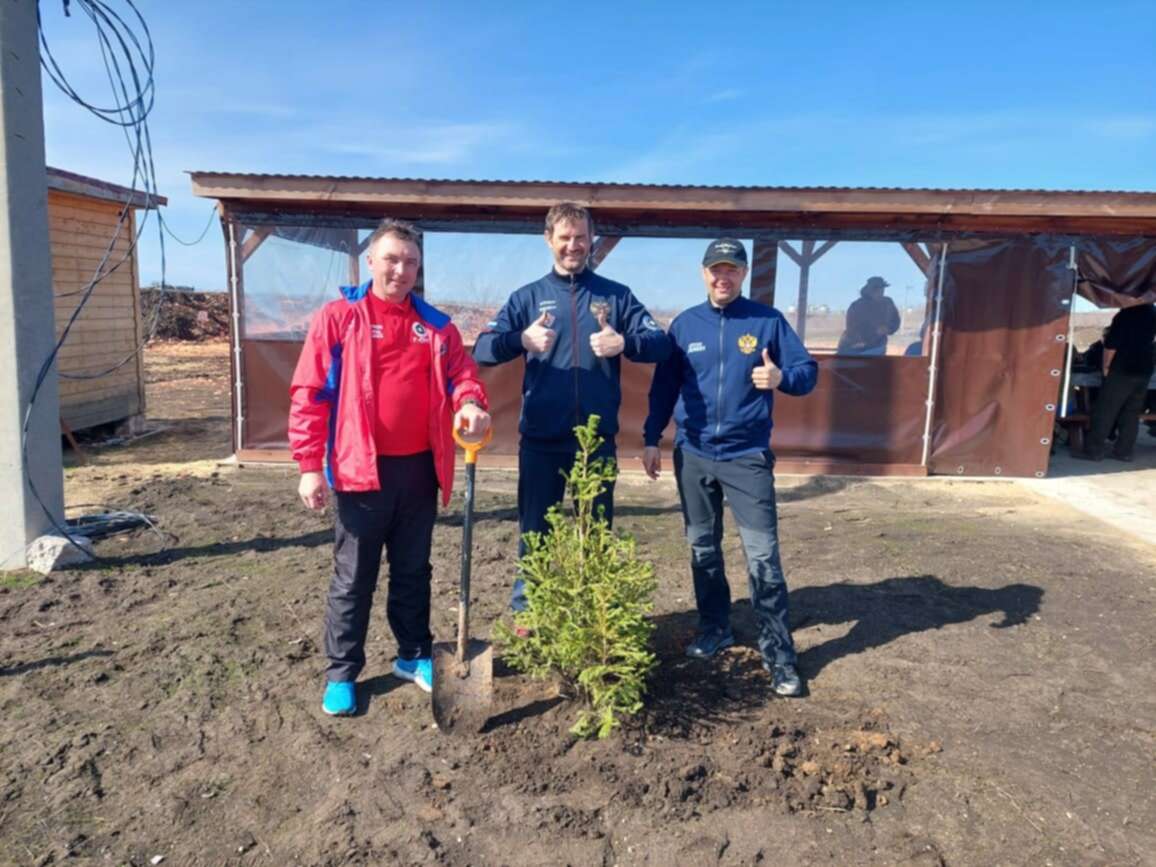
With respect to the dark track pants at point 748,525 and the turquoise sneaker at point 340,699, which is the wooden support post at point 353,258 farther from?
the turquoise sneaker at point 340,699

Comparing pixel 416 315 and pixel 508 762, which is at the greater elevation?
pixel 416 315

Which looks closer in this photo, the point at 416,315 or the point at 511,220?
the point at 416,315

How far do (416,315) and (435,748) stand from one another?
1712 millimetres

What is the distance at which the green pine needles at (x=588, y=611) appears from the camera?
2.97m

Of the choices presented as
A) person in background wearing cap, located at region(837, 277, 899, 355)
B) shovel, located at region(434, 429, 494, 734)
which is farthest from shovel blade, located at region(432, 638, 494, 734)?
person in background wearing cap, located at region(837, 277, 899, 355)

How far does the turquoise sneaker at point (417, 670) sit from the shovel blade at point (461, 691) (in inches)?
11.6

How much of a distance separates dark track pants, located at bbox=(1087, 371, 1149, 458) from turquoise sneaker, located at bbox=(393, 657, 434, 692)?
9268 millimetres

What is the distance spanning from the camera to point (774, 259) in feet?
27.1

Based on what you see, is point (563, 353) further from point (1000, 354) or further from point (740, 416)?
point (1000, 354)

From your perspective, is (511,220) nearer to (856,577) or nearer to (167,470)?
(167,470)

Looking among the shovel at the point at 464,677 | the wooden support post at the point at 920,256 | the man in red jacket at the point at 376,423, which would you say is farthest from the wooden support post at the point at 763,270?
the shovel at the point at 464,677

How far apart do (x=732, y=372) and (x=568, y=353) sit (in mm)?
736

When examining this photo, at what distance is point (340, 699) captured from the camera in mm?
3289

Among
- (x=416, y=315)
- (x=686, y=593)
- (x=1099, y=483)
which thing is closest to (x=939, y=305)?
(x=1099, y=483)
